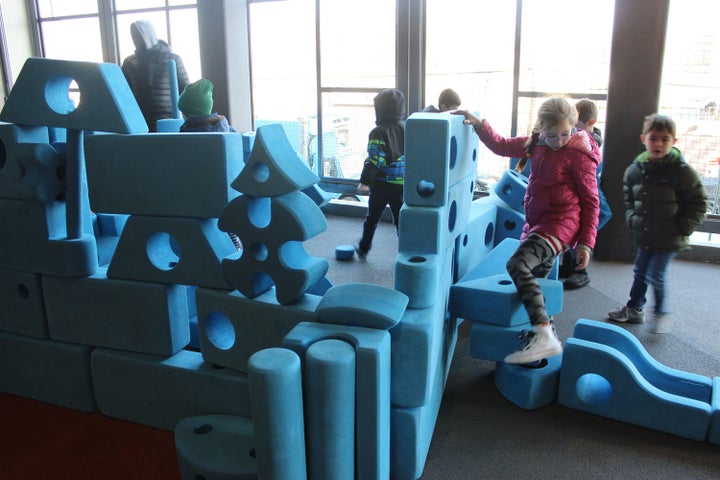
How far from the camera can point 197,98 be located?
2.93 metres

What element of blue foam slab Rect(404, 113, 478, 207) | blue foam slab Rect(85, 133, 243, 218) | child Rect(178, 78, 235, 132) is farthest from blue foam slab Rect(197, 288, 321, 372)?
child Rect(178, 78, 235, 132)

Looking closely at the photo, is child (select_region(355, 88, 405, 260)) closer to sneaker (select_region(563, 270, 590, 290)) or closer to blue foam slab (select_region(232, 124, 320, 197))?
sneaker (select_region(563, 270, 590, 290))

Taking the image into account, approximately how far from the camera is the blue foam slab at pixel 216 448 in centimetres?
165

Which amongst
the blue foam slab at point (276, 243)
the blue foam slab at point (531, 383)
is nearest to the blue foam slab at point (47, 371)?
the blue foam slab at point (276, 243)

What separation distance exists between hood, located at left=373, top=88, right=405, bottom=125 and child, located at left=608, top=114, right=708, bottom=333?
144 centimetres

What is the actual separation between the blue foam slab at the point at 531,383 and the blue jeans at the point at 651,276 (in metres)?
0.95

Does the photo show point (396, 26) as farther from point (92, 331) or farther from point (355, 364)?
point (355, 364)

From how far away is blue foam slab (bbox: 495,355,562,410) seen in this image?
7.16 feet

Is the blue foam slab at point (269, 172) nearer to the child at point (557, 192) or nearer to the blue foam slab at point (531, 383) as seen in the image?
the child at point (557, 192)

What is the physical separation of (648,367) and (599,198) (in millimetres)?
1316

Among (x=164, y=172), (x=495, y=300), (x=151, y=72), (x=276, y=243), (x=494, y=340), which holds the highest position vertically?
(x=151, y=72)

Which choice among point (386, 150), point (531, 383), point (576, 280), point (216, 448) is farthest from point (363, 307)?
point (576, 280)

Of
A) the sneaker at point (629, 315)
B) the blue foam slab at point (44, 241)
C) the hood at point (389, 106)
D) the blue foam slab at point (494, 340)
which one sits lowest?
the sneaker at point (629, 315)

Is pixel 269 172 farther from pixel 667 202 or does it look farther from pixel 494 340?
pixel 667 202
